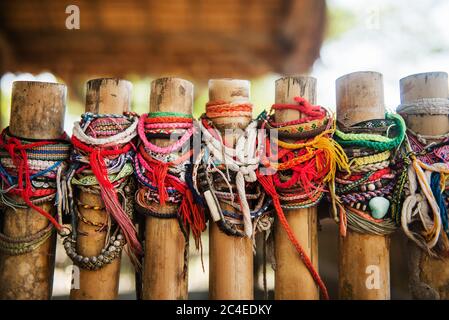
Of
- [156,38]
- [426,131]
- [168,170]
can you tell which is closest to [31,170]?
[168,170]

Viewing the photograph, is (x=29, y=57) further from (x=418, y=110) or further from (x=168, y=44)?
(x=418, y=110)

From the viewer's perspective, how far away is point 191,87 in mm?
1127

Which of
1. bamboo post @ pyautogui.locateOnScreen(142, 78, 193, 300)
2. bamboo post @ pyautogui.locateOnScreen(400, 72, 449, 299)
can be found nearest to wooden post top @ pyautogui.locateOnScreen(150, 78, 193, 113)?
bamboo post @ pyautogui.locateOnScreen(142, 78, 193, 300)

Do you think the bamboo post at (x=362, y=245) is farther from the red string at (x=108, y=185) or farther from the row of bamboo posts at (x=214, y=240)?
the red string at (x=108, y=185)

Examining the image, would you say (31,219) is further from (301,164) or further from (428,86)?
(428,86)

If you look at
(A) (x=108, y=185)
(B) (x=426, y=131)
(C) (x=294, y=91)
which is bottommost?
(A) (x=108, y=185)

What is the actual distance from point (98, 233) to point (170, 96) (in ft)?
1.43

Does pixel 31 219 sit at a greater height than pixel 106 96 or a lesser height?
lesser

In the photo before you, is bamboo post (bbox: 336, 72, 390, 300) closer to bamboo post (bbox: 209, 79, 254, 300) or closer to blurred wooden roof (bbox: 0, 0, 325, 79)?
bamboo post (bbox: 209, 79, 254, 300)

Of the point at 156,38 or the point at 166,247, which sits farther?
the point at 156,38

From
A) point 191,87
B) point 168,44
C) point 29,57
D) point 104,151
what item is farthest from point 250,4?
point 104,151

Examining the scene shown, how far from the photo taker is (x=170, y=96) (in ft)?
3.53
